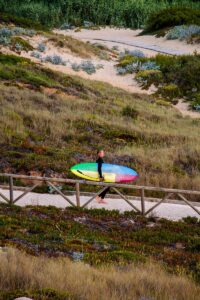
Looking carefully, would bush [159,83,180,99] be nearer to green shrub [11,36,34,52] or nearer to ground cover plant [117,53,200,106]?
ground cover plant [117,53,200,106]

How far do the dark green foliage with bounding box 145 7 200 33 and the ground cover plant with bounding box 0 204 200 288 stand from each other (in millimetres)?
53046

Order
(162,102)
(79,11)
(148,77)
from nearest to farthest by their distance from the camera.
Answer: (162,102)
(148,77)
(79,11)

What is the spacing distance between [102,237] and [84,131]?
13630 mm

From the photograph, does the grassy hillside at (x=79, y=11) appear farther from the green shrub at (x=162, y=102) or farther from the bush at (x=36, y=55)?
the green shrub at (x=162, y=102)

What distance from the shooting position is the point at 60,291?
7359 mm

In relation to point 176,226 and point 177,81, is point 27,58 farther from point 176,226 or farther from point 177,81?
point 176,226

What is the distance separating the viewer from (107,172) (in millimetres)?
18500

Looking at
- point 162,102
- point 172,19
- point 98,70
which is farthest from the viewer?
point 172,19

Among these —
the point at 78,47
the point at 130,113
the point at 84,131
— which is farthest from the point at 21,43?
the point at 84,131

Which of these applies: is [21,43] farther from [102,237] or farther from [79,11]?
[102,237]

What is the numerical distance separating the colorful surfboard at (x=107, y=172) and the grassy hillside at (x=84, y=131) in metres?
0.61

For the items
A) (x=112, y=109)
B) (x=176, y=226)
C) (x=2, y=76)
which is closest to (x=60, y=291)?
(x=176, y=226)

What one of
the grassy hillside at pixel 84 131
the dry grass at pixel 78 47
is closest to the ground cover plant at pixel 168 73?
the dry grass at pixel 78 47

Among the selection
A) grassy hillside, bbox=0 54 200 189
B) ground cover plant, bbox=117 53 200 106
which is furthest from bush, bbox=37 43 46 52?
grassy hillside, bbox=0 54 200 189
